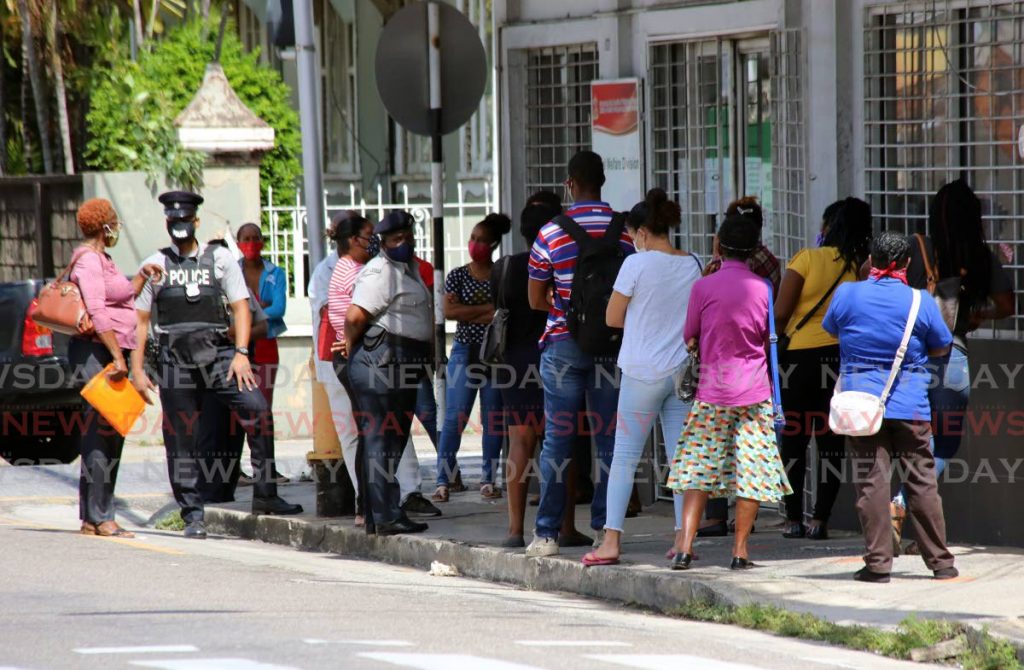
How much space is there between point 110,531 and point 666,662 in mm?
5059

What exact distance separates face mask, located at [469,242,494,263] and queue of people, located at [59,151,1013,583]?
1090 mm

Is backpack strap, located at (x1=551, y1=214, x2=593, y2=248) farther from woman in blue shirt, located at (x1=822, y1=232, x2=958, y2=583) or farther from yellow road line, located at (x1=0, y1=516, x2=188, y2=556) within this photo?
yellow road line, located at (x1=0, y1=516, x2=188, y2=556)

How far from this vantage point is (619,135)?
11781mm

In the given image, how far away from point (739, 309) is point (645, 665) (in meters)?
2.35

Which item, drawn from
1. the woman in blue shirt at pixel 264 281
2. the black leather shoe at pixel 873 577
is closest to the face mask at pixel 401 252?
the woman in blue shirt at pixel 264 281

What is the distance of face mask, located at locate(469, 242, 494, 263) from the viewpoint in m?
11.8

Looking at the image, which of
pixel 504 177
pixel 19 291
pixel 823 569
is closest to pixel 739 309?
pixel 823 569

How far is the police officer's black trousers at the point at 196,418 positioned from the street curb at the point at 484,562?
31 cm

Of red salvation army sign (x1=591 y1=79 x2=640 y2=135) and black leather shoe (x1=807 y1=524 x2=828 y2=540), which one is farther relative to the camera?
red salvation army sign (x1=591 y1=79 x2=640 y2=135)

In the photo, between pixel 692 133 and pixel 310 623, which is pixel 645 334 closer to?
pixel 310 623

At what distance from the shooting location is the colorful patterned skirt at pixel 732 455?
8.76m

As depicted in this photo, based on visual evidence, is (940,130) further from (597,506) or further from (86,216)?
(86,216)

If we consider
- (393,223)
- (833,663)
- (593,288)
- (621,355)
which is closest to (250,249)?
(393,223)

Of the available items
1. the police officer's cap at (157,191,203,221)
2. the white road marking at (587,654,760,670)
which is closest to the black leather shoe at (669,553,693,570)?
the white road marking at (587,654,760,670)
